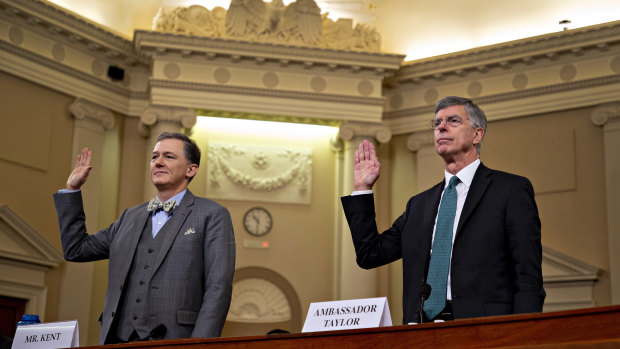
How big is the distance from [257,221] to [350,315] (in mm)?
8392

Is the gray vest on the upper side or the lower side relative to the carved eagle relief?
lower

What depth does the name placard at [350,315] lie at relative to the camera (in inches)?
112

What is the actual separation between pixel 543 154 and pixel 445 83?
170 centimetres

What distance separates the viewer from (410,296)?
3166 millimetres

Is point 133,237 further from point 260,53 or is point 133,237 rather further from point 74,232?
point 260,53

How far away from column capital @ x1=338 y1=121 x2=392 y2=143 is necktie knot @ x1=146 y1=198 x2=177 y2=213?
740 cm

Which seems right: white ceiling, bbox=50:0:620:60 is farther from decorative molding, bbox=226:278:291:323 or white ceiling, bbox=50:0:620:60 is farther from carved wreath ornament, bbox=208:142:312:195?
decorative molding, bbox=226:278:291:323

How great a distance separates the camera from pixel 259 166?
1135 cm

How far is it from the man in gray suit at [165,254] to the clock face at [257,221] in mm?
7184

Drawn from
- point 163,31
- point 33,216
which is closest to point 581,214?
point 163,31

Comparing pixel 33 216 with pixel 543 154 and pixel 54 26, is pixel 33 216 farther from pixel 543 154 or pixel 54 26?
pixel 543 154

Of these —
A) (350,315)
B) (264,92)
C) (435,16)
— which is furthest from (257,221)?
(350,315)

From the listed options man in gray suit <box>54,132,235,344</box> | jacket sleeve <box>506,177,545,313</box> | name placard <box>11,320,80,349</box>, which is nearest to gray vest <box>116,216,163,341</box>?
man in gray suit <box>54,132,235,344</box>

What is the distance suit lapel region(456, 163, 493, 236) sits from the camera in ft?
10.5
